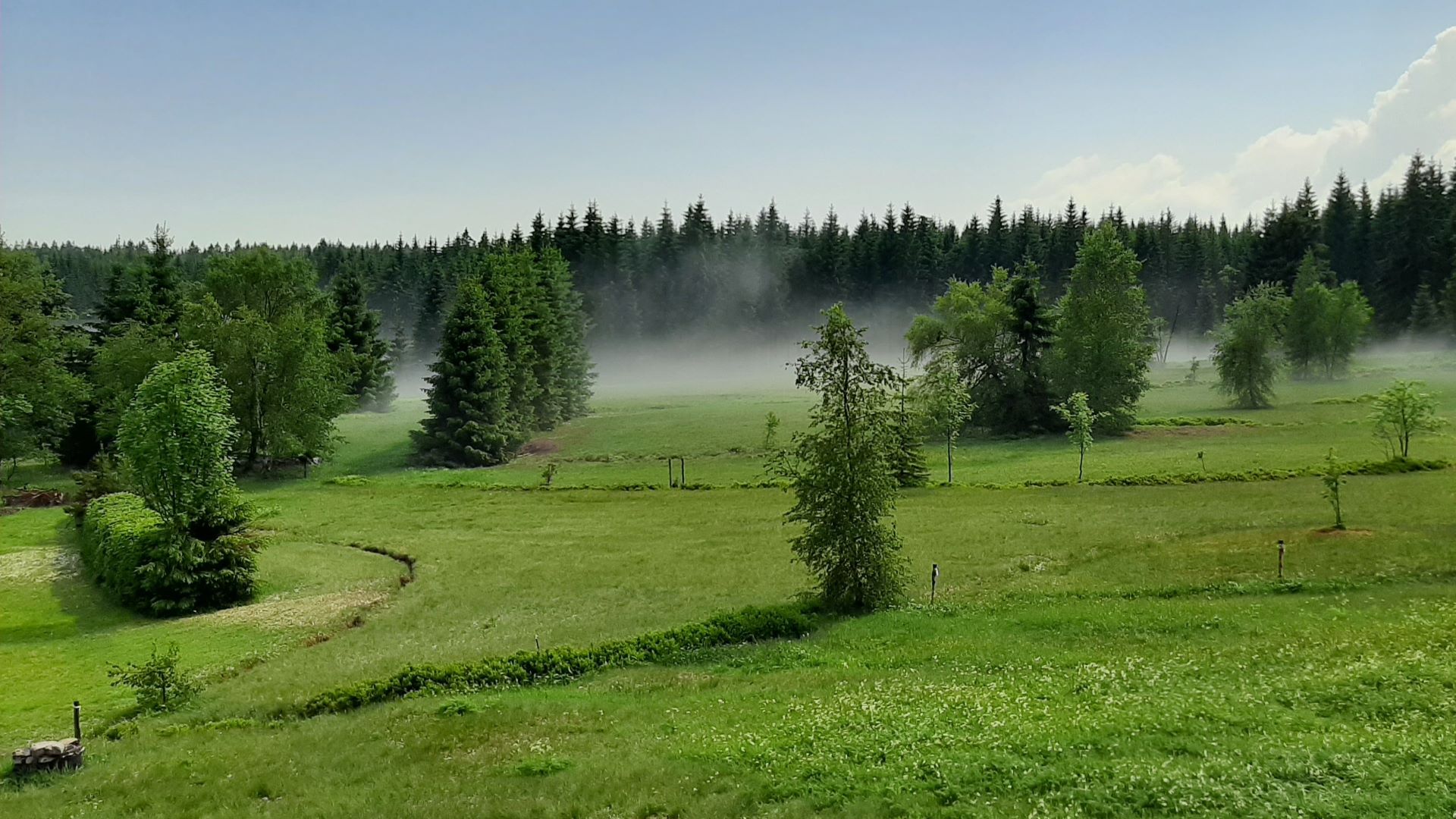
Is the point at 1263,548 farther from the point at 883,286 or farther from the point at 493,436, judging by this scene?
the point at 883,286

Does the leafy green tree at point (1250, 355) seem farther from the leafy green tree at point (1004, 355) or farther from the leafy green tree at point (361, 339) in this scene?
the leafy green tree at point (361, 339)

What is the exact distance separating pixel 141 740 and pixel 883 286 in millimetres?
156943

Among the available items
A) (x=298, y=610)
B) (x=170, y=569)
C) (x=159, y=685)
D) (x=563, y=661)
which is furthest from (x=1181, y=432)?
(x=159, y=685)

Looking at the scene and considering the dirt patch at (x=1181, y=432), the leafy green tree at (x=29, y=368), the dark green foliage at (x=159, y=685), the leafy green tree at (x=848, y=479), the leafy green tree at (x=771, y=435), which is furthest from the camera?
the leafy green tree at (x=771, y=435)

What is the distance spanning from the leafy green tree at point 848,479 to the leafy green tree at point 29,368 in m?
61.9

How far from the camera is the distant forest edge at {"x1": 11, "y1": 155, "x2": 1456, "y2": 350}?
13188 centimetres

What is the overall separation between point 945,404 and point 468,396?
39805mm

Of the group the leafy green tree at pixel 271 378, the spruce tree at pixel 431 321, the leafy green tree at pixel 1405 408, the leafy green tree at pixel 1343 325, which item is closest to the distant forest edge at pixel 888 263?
the spruce tree at pixel 431 321

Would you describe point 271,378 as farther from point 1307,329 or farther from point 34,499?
point 1307,329

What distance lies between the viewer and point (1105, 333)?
76.1 meters

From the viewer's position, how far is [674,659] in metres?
23.8

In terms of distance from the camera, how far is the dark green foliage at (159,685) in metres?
21.5

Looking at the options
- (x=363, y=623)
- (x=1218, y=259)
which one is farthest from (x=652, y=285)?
(x=363, y=623)

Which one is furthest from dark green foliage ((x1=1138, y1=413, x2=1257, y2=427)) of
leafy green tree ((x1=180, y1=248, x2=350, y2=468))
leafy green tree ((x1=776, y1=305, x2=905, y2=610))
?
leafy green tree ((x1=180, y1=248, x2=350, y2=468))
